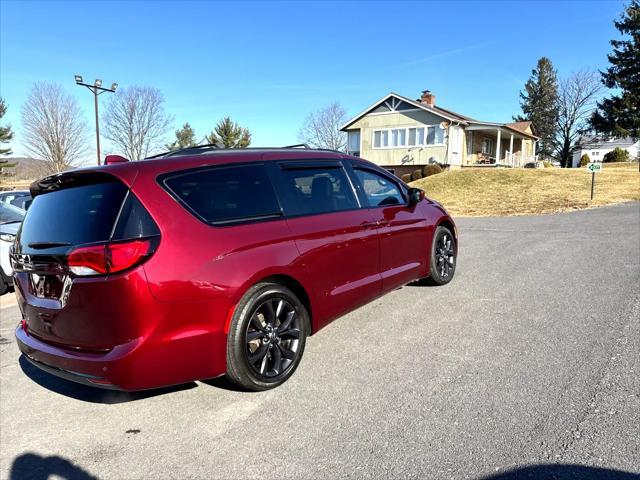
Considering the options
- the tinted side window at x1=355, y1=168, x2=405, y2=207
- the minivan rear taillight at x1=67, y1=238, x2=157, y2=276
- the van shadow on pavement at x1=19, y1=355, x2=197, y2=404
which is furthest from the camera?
the tinted side window at x1=355, y1=168, x2=405, y2=207

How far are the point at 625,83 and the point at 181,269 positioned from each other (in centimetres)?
5306

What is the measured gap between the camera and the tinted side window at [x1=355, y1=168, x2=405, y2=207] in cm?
481

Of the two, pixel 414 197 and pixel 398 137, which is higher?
pixel 398 137

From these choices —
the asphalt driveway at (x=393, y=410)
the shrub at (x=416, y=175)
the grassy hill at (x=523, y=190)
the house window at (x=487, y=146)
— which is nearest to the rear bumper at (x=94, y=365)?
the asphalt driveway at (x=393, y=410)

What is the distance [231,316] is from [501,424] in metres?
1.85

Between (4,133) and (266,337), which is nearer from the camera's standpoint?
(266,337)

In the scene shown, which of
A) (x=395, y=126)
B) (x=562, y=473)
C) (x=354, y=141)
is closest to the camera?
(x=562, y=473)

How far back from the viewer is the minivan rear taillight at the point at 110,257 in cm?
270

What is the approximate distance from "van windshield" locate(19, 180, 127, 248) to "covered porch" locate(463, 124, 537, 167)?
3404cm

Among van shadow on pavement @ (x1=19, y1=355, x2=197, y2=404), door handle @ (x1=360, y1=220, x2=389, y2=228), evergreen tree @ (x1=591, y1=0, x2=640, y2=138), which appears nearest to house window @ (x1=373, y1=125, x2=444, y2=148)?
evergreen tree @ (x1=591, y1=0, x2=640, y2=138)

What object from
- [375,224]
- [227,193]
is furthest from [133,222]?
[375,224]

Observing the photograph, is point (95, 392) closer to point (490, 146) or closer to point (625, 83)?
A: point (490, 146)

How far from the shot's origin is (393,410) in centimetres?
298

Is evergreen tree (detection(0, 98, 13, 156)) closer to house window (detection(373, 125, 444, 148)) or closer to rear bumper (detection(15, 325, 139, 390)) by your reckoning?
house window (detection(373, 125, 444, 148))
